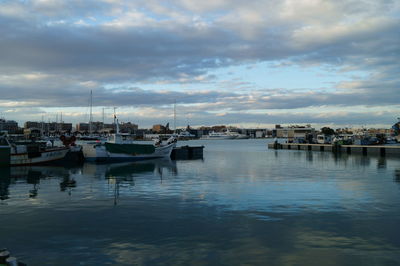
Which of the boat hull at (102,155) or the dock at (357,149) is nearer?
the boat hull at (102,155)

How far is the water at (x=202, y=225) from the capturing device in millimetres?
10481

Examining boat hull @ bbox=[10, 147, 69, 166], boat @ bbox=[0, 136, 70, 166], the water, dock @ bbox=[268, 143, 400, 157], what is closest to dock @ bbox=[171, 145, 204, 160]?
boat hull @ bbox=[10, 147, 69, 166]

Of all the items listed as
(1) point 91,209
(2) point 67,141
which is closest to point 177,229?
(1) point 91,209

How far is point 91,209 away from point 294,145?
8511cm

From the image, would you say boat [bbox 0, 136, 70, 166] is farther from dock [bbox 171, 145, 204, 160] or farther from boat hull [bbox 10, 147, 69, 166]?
dock [bbox 171, 145, 204, 160]

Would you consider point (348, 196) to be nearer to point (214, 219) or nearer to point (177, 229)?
point (214, 219)

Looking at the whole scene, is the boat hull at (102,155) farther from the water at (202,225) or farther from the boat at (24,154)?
the water at (202,225)

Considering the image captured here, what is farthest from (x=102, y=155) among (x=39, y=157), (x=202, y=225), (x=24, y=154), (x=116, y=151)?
(x=202, y=225)

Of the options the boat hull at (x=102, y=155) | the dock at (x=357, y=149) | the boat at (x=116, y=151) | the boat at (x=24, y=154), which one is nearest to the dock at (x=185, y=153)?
the boat at (x=116, y=151)

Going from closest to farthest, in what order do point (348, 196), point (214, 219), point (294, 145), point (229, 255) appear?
point (229, 255) → point (214, 219) → point (348, 196) → point (294, 145)

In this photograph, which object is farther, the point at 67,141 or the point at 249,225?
the point at 67,141

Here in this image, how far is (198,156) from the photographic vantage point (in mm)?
65250

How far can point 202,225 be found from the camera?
13945mm

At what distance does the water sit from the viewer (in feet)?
34.4
